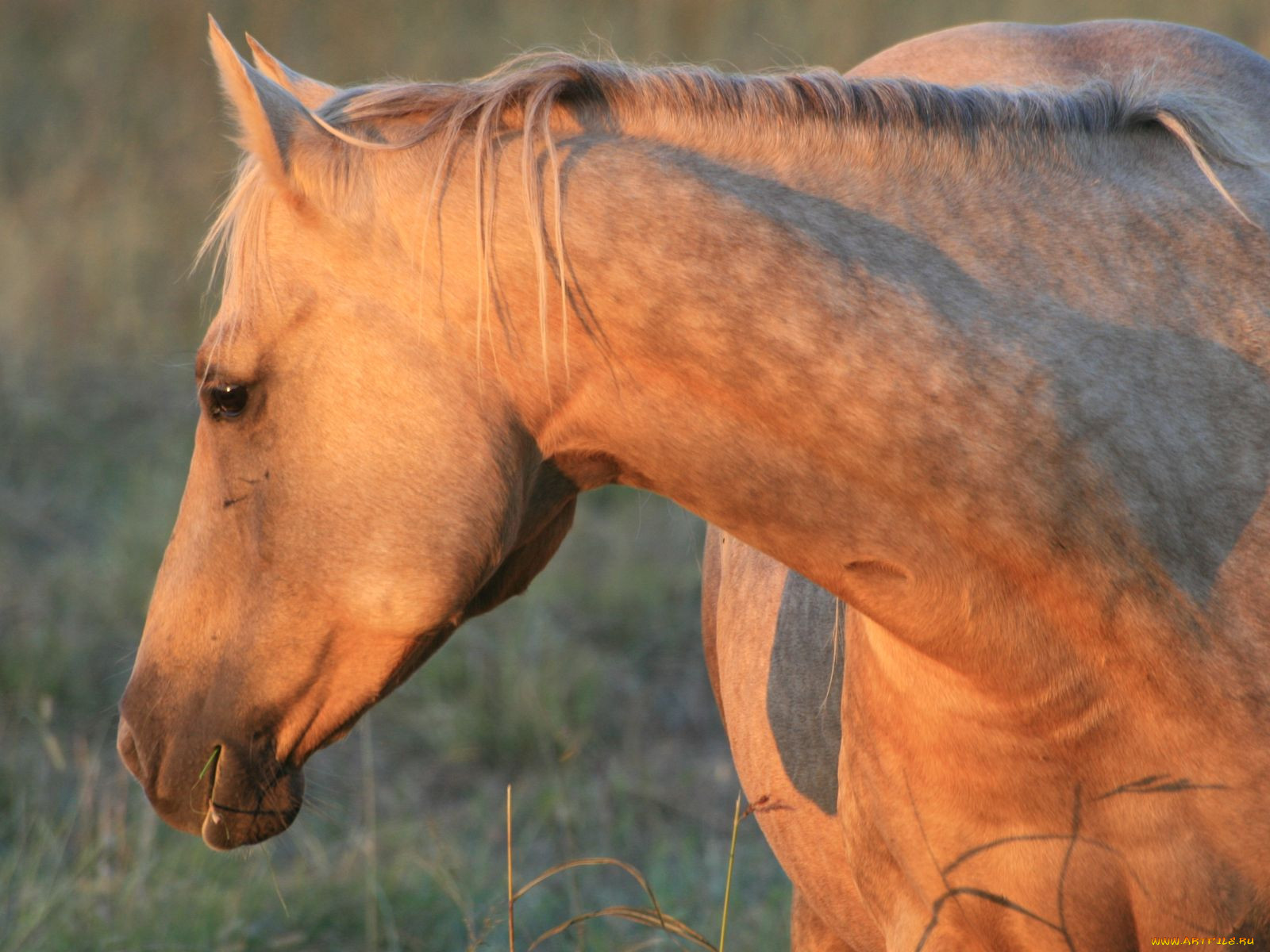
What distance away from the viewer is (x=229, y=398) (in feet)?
5.27

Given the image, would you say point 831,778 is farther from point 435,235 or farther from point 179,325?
point 179,325

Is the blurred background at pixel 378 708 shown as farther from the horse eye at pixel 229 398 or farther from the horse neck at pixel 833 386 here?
the horse eye at pixel 229 398

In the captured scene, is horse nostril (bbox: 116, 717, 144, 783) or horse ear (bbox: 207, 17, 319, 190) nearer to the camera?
horse ear (bbox: 207, 17, 319, 190)

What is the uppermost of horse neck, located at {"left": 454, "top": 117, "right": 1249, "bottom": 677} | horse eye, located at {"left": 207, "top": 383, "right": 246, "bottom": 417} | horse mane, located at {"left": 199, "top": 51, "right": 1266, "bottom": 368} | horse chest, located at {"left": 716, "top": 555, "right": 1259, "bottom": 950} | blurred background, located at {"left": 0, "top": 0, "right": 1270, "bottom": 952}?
horse mane, located at {"left": 199, "top": 51, "right": 1266, "bottom": 368}

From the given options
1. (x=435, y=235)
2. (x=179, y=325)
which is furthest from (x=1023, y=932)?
(x=179, y=325)

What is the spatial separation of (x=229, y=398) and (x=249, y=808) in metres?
0.55

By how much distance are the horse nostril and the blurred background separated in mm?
338

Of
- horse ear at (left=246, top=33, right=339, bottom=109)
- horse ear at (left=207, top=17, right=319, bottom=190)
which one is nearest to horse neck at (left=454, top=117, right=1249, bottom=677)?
horse ear at (left=207, top=17, right=319, bottom=190)

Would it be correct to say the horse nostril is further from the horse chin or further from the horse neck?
the horse neck

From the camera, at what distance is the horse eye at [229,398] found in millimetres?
1595

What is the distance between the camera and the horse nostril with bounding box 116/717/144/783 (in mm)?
1825

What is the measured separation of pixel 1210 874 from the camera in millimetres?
1493

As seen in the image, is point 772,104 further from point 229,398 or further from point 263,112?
point 229,398

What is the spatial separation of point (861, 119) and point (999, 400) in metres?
0.37
